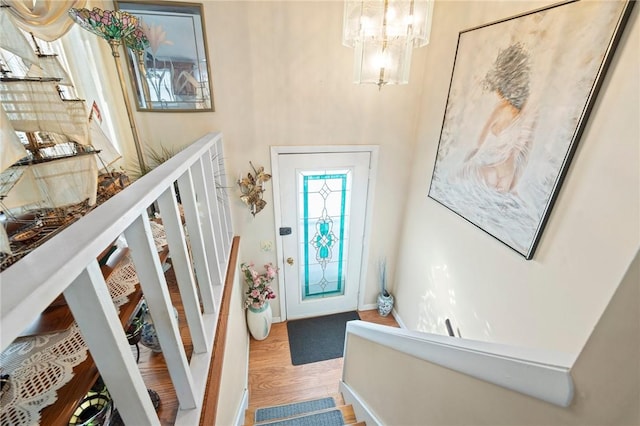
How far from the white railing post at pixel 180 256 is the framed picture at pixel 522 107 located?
64.1 inches

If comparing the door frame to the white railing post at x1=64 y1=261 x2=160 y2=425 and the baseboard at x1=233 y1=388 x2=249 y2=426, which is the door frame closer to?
the baseboard at x1=233 y1=388 x2=249 y2=426

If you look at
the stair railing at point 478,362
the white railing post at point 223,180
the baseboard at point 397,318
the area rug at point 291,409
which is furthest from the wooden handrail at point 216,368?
the baseboard at point 397,318

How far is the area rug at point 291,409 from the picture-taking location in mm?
2115

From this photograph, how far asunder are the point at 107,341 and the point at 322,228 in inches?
90.9

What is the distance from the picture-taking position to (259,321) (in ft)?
8.91

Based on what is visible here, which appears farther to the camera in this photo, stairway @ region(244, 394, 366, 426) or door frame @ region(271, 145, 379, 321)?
door frame @ region(271, 145, 379, 321)

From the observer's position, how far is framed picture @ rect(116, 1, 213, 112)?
5.84 feet

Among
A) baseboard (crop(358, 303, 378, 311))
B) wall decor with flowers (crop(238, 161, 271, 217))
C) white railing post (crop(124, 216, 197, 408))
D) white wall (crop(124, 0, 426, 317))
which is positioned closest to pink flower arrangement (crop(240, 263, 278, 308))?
white wall (crop(124, 0, 426, 317))

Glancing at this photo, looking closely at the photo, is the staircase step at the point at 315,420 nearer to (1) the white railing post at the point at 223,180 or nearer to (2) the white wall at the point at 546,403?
(2) the white wall at the point at 546,403

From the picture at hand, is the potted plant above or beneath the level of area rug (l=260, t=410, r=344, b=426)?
above

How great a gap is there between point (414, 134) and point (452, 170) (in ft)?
2.18

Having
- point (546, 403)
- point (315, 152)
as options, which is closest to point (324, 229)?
point (315, 152)

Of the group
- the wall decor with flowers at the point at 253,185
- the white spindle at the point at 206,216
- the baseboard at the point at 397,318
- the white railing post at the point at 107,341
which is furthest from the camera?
the baseboard at the point at 397,318

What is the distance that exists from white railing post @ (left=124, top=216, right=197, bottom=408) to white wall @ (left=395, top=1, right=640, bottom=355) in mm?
990
